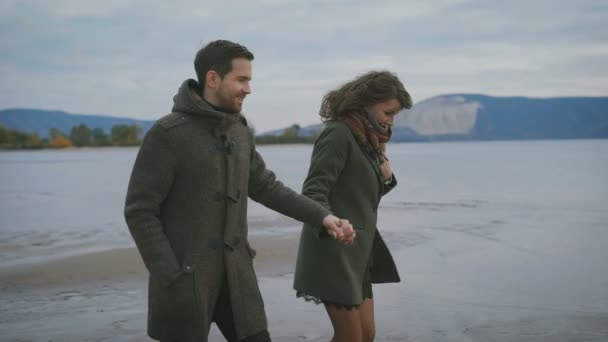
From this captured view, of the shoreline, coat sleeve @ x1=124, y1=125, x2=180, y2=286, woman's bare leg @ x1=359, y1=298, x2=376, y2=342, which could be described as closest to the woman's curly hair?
woman's bare leg @ x1=359, y1=298, x2=376, y2=342

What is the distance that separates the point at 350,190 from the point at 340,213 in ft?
0.45

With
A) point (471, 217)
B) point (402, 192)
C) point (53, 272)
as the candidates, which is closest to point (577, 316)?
point (53, 272)

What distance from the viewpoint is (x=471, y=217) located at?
16.2m

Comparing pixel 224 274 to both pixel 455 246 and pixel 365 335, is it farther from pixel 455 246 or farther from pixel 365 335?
pixel 455 246

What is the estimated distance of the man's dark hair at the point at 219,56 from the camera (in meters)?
3.06

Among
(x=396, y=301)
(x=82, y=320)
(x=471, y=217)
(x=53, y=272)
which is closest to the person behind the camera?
(x=82, y=320)

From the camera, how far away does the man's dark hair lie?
3059mm

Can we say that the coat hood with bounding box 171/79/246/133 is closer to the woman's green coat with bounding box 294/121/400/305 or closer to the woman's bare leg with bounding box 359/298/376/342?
the woman's green coat with bounding box 294/121/400/305

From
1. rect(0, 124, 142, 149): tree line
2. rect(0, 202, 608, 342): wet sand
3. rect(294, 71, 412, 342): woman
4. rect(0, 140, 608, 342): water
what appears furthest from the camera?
rect(0, 124, 142, 149): tree line

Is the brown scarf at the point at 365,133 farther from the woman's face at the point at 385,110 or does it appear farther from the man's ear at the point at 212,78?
the man's ear at the point at 212,78

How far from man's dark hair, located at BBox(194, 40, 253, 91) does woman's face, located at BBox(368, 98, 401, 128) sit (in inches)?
41.0

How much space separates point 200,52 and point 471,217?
13923mm

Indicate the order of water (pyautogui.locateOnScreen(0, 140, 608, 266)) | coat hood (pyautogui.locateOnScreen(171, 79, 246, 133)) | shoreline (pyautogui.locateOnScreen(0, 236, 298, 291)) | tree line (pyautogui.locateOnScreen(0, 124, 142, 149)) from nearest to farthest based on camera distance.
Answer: coat hood (pyautogui.locateOnScreen(171, 79, 246, 133))
shoreline (pyautogui.locateOnScreen(0, 236, 298, 291))
water (pyautogui.locateOnScreen(0, 140, 608, 266))
tree line (pyautogui.locateOnScreen(0, 124, 142, 149))

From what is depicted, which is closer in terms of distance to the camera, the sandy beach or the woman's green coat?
the woman's green coat
